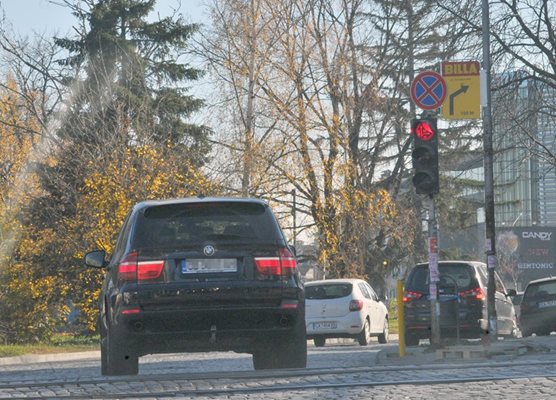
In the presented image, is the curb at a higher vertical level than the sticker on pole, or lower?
lower

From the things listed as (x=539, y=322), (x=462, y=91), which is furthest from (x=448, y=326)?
(x=539, y=322)

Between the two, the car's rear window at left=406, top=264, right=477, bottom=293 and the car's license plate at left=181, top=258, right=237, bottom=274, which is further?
the car's rear window at left=406, top=264, right=477, bottom=293

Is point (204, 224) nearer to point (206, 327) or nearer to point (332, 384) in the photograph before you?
point (206, 327)

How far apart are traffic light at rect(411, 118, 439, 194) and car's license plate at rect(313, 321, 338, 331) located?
1197 cm

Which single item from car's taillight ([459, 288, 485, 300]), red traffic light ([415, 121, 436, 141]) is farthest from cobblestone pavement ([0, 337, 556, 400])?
car's taillight ([459, 288, 485, 300])

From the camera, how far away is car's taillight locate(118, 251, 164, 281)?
12000mm

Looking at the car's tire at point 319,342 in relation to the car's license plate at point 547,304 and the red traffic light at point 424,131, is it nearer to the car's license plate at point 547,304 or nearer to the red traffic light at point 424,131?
the car's license plate at point 547,304

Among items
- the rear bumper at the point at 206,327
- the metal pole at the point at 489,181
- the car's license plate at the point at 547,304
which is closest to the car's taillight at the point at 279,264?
the rear bumper at the point at 206,327

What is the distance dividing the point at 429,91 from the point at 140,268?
7.32m

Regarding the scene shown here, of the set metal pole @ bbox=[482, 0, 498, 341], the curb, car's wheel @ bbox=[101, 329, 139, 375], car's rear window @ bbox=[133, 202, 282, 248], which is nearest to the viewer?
car's rear window @ bbox=[133, 202, 282, 248]

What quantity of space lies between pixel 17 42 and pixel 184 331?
35.6 meters

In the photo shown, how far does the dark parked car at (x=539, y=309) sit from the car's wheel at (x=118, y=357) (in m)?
18.2

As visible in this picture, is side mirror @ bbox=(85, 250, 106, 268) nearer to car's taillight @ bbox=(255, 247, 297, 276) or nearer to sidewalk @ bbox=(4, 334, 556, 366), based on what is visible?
car's taillight @ bbox=(255, 247, 297, 276)

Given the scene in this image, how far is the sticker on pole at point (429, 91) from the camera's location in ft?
59.6
